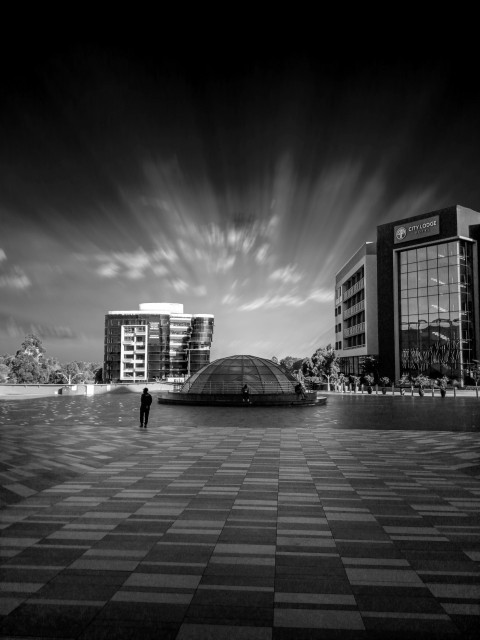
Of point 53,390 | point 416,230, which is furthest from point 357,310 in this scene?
point 53,390

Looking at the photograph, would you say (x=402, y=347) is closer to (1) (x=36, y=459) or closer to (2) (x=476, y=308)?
(2) (x=476, y=308)

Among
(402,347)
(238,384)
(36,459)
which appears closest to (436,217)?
(402,347)

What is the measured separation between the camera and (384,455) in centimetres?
1206

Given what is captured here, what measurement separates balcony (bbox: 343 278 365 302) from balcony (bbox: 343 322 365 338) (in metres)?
5.76

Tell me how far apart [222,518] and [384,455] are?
265 inches

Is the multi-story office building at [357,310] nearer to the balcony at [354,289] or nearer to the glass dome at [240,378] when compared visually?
the balcony at [354,289]

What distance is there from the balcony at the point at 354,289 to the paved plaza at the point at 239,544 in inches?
2682

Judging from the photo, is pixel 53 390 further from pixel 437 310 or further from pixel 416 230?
pixel 416 230

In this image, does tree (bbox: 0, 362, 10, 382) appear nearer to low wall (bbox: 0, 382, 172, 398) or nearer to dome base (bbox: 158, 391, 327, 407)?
low wall (bbox: 0, 382, 172, 398)

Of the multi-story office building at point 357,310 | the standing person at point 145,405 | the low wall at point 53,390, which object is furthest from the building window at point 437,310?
the standing person at point 145,405

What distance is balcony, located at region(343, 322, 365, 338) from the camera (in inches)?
3083

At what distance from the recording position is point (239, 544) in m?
5.53

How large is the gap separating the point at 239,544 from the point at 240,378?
31.2 m

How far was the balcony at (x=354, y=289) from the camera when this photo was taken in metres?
78.6
